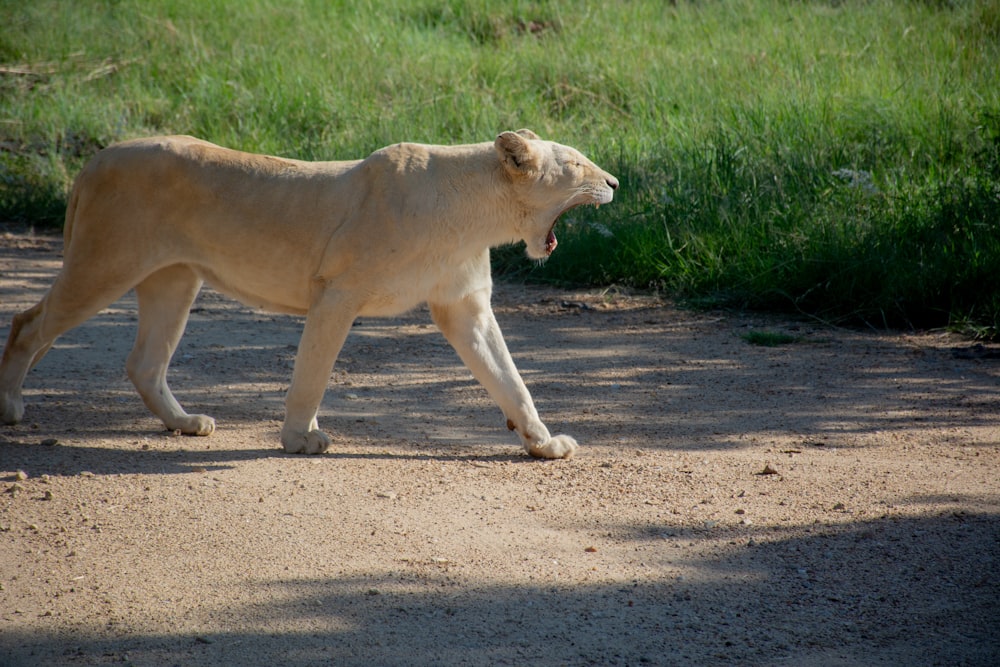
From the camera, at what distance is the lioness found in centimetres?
469

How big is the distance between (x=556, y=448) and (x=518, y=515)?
2.39 ft

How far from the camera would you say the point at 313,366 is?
4707mm

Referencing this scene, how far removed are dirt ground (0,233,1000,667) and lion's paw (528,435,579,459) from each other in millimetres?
74

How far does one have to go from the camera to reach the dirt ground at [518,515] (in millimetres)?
3305

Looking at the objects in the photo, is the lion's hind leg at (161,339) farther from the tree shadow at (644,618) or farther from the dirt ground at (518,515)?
the tree shadow at (644,618)

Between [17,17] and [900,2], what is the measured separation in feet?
34.1

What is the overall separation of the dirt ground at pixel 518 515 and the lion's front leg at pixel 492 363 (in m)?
0.12

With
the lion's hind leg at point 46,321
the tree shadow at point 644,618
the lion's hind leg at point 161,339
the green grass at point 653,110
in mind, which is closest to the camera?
the tree shadow at point 644,618

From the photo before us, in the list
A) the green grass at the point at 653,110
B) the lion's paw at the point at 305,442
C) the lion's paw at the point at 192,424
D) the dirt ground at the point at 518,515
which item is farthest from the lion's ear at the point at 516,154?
the green grass at the point at 653,110

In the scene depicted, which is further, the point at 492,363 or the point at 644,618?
the point at 492,363

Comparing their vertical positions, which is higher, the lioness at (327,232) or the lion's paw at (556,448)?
the lioness at (327,232)

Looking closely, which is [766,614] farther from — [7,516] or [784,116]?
[784,116]

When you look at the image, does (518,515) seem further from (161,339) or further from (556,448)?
(161,339)

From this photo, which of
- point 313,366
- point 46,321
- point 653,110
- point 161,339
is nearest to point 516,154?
point 313,366
